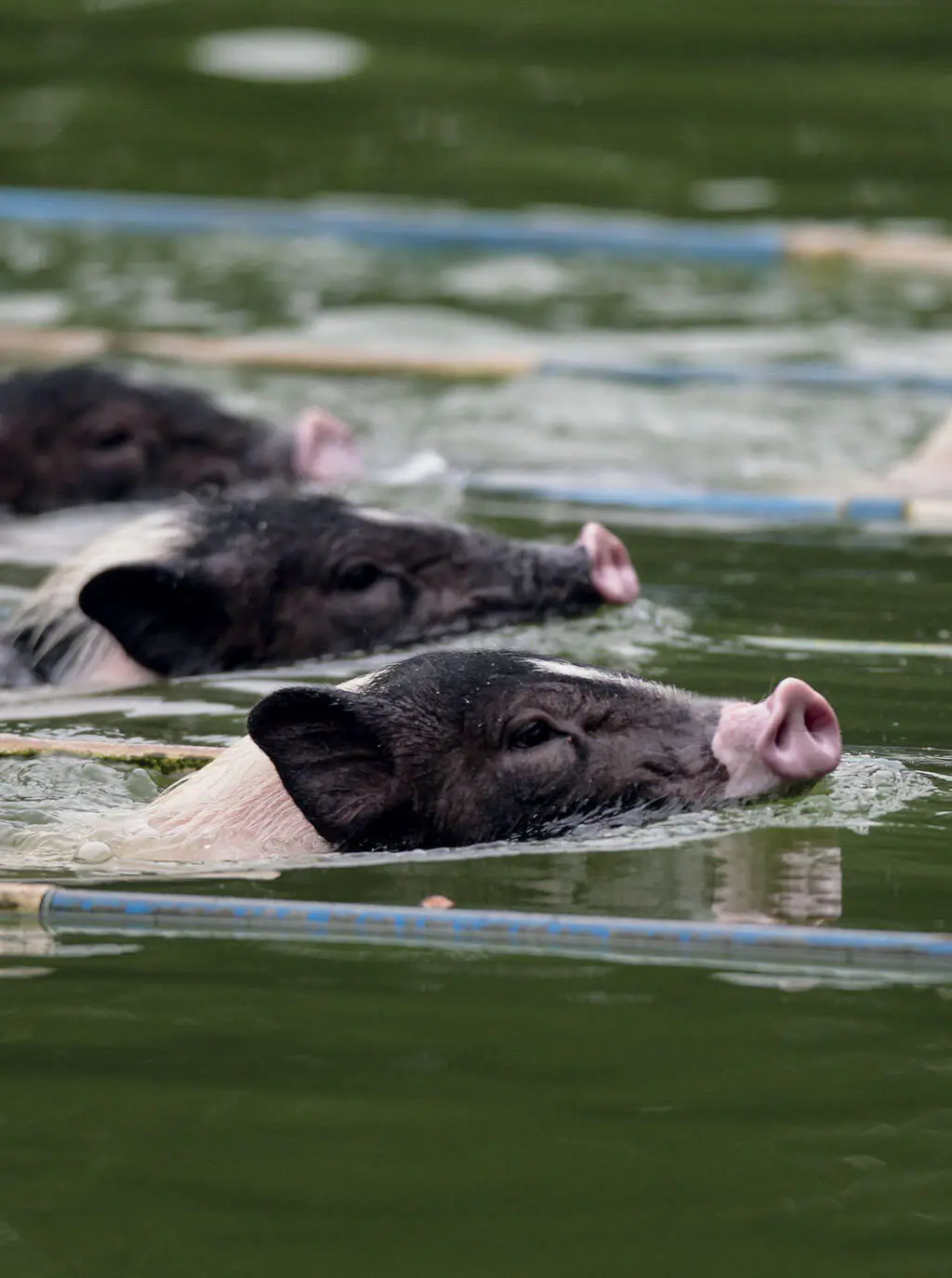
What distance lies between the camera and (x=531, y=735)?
5.42 m

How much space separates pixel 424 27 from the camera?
19.4 metres

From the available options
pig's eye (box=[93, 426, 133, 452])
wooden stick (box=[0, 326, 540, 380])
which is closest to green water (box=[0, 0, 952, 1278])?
wooden stick (box=[0, 326, 540, 380])

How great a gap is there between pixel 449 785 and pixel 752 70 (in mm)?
14331

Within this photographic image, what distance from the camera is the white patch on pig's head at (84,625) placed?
23.8 feet

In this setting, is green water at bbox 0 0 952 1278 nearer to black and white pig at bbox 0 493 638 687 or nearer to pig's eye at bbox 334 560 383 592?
black and white pig at bbox 0 493 638 687

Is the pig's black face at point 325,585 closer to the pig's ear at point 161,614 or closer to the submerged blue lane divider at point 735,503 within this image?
the pig's ear at point 161,614

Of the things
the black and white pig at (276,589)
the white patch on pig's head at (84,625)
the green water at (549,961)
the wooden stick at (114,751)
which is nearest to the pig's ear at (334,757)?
the green water at (549,961)

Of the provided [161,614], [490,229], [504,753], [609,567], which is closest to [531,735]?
[504,753]

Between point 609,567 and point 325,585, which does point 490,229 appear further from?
point 325,585

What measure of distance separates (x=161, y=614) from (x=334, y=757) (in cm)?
207

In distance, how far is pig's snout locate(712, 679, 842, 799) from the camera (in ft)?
17.1

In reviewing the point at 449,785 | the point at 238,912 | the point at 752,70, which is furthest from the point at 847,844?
the point at 752,70

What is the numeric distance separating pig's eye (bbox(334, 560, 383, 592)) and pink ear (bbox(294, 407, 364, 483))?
2146 mm

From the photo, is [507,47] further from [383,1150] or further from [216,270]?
[383,1150]
